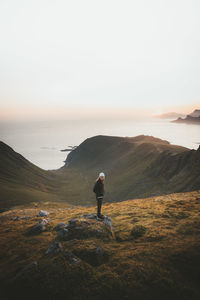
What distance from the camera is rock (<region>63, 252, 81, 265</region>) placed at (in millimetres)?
10353

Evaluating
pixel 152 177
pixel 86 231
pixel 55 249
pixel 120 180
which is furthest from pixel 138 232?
pixel 120 180

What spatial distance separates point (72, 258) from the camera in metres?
10.6

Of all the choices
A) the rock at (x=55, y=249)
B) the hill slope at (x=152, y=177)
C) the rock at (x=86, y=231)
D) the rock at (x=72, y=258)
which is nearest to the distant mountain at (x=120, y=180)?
the hill slope at (x=152, y=177)

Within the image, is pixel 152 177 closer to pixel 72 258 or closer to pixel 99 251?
pixel 99 251

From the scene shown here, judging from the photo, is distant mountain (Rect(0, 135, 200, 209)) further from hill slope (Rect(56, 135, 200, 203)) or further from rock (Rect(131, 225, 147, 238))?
rock (Rect(131, 225, 147, 238))

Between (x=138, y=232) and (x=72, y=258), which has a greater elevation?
(x=72, y=258)

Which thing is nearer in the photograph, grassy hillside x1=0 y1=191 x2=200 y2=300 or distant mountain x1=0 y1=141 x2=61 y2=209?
grassy hillside x1=0 y1=191 x2=200 y2=300

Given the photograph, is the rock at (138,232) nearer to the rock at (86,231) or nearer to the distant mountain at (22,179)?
the rock at (86,231)

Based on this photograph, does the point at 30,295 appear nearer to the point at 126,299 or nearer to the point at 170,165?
the point at 126,299

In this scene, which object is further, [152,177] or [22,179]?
[22,179]

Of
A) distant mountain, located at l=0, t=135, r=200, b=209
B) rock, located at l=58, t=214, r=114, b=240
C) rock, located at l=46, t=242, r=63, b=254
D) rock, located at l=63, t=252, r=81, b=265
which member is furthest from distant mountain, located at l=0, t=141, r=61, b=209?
rock, located at l=63, t=252, r=81, b=265

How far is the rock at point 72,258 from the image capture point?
1035 cm

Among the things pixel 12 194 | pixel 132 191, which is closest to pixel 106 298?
pixel 12 194

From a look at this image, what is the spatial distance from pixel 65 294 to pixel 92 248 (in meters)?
3.50
